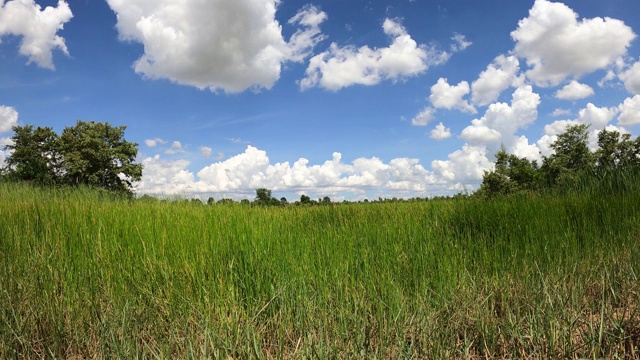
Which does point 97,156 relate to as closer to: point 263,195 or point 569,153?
point 263,195

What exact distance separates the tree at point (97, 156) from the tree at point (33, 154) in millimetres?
1385

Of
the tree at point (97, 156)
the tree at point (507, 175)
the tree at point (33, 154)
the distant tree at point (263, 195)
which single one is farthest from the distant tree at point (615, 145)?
the tree at point (33, 154)

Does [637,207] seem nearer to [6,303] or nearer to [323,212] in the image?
[323,212]

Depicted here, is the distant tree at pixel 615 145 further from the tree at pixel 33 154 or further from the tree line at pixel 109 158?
the tree at pixel 33 154

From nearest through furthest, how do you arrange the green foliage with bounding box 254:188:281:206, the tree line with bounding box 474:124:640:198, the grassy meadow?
the grassy meadow, the green foliage with bounding box 254:188:281:206, the tree line with bounding box 474:124:640:198

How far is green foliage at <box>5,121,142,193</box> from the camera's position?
27016mm

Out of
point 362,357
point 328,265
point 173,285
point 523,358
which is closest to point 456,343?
point 523,358

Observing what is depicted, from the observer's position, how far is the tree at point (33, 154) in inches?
1092

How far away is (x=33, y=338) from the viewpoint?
292cm

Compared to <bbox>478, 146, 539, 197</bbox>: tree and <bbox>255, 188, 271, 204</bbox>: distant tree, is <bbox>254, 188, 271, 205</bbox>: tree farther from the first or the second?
<bbox>478, 146, 539, 197</bbox>: tree

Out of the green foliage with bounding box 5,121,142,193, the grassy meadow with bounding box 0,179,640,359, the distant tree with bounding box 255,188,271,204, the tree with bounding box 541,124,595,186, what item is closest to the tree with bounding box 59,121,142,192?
the green foliage with bounding box 5,121,142,193

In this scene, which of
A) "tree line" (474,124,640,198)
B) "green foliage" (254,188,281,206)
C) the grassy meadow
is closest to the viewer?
the grassy meadow

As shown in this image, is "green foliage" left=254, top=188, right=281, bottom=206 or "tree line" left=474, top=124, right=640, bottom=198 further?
"tree line" left=474, top=124, right=640, bottom=198

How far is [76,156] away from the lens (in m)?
26.7
